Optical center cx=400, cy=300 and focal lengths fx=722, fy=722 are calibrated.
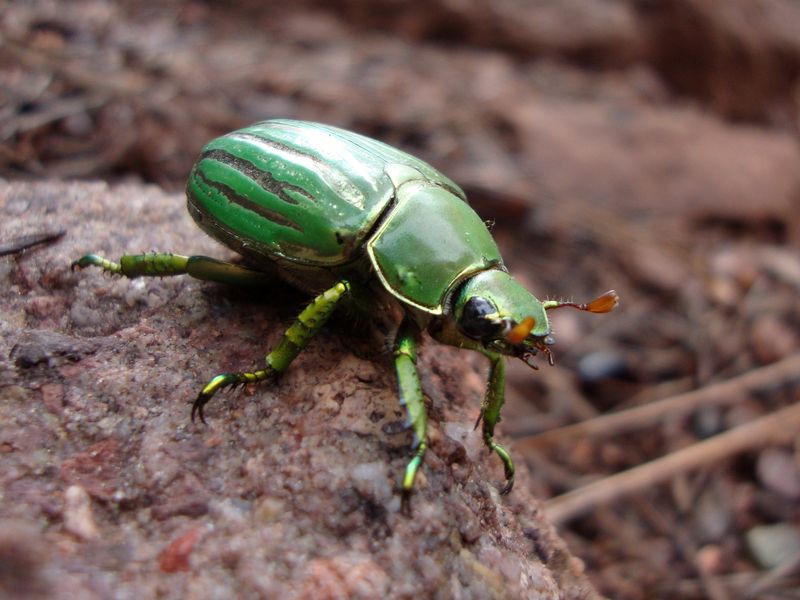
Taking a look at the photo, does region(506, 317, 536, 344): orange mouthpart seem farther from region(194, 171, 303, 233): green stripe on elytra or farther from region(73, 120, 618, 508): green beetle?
region(194, 171, 303, 233): green stripe on elytra

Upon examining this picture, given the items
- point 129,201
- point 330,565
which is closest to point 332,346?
point 330,565

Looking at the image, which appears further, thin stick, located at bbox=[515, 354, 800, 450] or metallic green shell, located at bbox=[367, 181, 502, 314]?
thin stick, located at bbox=[515, 354, 800, 450]

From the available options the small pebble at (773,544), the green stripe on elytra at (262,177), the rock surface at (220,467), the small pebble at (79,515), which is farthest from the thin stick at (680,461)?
the small pebble at (79,515)

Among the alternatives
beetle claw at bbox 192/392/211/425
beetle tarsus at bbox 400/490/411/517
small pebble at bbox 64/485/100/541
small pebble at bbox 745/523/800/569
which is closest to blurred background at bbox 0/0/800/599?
small pebble at bbox 745/523/800/569

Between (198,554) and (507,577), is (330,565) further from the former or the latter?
(507,577)

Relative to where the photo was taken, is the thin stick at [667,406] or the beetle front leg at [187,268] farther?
the thin stick at [667,406]

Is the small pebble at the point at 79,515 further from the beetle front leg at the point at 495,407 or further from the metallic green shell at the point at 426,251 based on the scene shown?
the beetle front leg at the point at 495,407

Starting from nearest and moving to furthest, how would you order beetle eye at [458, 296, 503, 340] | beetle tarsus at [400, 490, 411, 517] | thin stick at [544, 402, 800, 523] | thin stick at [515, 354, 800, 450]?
beetle tarsus at [400, 490, 411, 517] → beetle eye at [458, 296, 503, 340] → thin stick at [544, 402, 800, 523] → thin stick at [515, 354, 800, 450]
